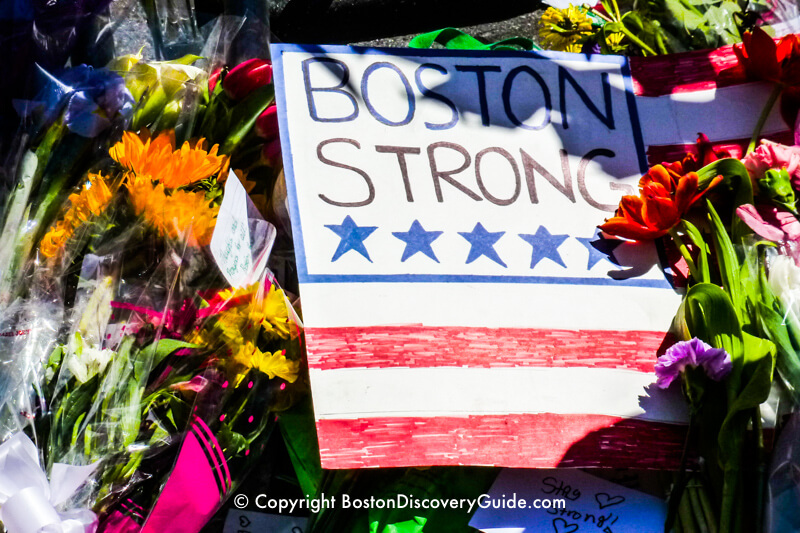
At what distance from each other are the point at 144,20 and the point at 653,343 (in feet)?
3.51

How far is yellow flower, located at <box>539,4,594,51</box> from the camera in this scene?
1.53 meters

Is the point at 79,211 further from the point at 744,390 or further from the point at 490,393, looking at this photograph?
the point at 744,390

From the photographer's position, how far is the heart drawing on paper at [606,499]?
3.43 ft

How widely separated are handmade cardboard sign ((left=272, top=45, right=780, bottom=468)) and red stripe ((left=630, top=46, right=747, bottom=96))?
0.9 inches

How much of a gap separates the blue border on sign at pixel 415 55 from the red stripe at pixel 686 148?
0.02 m

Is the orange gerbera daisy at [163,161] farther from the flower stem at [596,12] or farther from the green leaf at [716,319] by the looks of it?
the flower stem at [596,12]

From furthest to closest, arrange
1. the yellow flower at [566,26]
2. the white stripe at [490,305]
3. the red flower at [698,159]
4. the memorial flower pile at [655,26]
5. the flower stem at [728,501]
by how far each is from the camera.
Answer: the yellow flower at [566,26], the memorial flower pile at [655,26], the red flower at [698,159], the white stripe at [490,305], the flower stem at [728,501]

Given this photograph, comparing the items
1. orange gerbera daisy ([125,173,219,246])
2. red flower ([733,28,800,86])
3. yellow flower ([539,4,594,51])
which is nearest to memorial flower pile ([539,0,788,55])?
yellow flower ([539,4,594,51])

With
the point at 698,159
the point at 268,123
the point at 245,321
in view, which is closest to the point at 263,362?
the point at 245,321

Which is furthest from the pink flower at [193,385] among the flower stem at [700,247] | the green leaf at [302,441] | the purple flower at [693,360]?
the flower stem at [700,247]

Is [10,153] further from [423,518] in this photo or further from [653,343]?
[653,343]

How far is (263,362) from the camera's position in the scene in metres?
1.02

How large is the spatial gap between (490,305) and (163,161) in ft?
1.69

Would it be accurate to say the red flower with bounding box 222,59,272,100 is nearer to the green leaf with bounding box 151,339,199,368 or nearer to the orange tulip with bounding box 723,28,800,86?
the green leaf with bounding box 151,339,199,368
